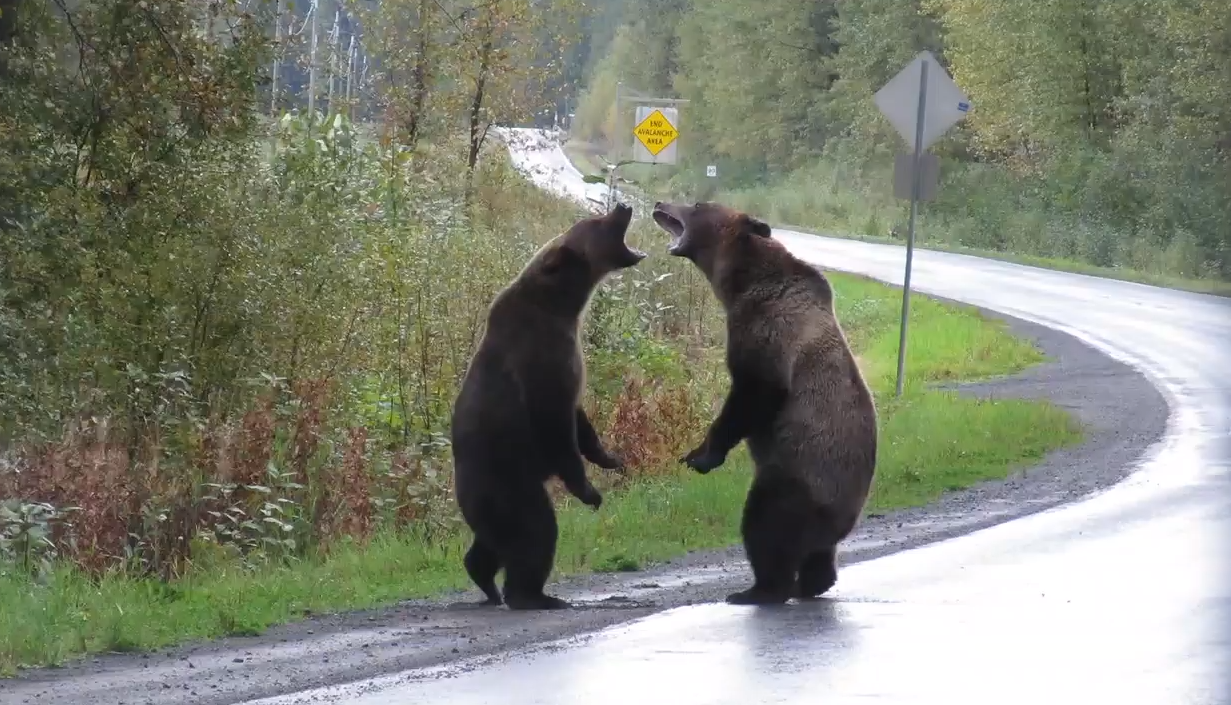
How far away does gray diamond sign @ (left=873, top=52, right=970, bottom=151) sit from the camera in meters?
19.4

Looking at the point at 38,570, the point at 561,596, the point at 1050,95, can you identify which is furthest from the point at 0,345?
the point at 1050,95

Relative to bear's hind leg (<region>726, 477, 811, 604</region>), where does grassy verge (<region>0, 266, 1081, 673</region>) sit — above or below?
below

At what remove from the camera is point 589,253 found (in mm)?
9016

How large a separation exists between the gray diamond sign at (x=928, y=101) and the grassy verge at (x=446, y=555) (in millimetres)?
3023

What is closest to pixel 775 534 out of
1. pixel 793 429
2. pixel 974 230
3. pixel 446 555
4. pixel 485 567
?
pixel 793 429

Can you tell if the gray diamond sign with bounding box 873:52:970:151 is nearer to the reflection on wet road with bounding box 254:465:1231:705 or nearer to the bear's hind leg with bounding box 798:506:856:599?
the reflection on wet road with bounding box 254:465:1231:705

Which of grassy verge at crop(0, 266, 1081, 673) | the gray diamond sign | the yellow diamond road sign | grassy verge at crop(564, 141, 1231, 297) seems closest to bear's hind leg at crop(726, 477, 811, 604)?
grassy verge at crop(0, 266, 1081, 673)

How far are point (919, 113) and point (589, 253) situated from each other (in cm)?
1123

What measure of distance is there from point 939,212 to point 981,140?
4.15 m

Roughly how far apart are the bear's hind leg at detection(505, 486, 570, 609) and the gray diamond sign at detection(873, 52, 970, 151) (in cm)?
1179

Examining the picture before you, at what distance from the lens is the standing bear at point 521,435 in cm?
838

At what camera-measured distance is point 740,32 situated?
265 ft

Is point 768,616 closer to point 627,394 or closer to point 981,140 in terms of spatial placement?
point 627,394

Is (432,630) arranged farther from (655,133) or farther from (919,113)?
(655,133)
